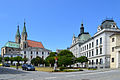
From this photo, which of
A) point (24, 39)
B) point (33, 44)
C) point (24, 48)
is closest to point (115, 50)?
point (24, 48)

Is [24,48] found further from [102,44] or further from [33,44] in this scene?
[102,44]

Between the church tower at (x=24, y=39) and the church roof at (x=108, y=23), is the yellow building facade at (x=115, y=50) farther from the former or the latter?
the church tower at (x=24, y=39)

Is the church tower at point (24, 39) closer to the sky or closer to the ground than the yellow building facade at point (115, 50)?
closer to the sky

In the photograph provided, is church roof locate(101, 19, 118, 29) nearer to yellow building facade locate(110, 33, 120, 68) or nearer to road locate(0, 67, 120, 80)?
yellow building facade locate(110, 33, 120, 68)

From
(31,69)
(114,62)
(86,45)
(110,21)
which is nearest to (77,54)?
(86,45)

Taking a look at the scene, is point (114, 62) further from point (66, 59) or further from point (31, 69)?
point (31, 69)

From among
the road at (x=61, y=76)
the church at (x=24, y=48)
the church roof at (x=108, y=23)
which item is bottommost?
the road at (x=61, y=76)

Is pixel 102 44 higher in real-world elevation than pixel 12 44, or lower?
lower

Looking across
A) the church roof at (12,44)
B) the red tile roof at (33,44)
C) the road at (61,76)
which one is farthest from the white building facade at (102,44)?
the church roof at (12,44)

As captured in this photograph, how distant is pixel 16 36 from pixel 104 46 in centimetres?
Result: 10838

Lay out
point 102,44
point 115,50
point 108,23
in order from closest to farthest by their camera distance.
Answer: point 115,50 < point 102,44 < point 108,23

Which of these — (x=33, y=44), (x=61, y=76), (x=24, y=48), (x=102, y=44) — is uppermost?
(x=33, y=44)

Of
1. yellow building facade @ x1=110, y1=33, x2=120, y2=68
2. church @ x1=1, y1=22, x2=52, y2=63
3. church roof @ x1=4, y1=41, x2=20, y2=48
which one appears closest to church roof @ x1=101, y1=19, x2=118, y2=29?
yellow building facade @ x1=110, y1=33, x2=120, y2=68

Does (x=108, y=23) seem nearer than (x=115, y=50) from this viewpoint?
No
